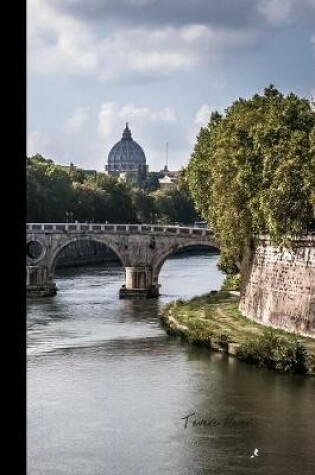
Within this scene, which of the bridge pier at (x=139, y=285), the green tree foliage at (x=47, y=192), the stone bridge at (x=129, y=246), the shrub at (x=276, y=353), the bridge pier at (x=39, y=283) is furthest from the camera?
the green tree foliage at (x=47, y=192)

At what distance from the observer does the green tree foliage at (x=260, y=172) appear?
37.8 m

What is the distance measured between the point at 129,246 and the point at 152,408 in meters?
38.3

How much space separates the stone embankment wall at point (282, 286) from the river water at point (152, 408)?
157 inches

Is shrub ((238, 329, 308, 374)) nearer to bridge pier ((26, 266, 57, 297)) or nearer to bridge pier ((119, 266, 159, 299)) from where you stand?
bridge pier ((119, 266, 159, 299))

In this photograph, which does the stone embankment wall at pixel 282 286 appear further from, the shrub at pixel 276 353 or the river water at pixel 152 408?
the river water at pixel 152 408

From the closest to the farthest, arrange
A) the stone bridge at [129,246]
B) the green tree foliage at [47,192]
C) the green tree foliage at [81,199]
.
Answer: the stone bridge at [129,246] < the green tree foliage at [47,192] < the green tree foliage at [81,199]

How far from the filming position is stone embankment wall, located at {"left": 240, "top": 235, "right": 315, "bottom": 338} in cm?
3716

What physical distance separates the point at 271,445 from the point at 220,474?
3.04 metres

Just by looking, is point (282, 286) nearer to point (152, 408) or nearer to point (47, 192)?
point (152, 408)

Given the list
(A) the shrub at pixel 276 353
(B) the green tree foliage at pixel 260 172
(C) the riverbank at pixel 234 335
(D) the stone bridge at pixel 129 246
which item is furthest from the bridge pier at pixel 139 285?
(A) the shrub at pixel 276 353

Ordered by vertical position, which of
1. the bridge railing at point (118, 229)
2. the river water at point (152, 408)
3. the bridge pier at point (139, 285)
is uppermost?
the bridge railing at point (118, 229)
